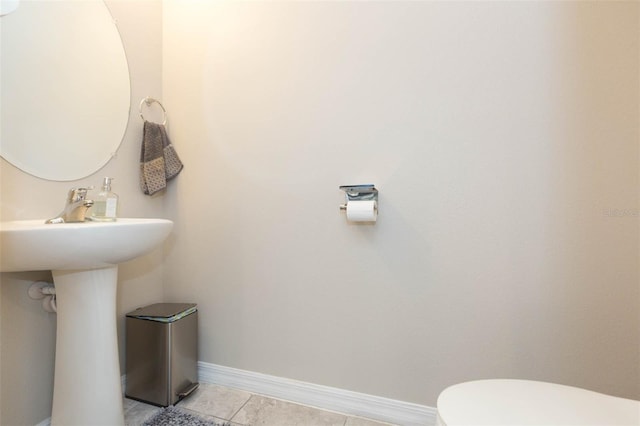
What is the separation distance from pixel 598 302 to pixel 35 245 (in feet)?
5.62

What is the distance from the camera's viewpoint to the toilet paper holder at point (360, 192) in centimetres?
115

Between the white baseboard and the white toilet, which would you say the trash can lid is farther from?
the white toilet

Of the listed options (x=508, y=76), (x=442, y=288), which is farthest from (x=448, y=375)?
(x=508, y=76)

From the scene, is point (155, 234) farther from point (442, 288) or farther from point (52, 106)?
point (442, 288)

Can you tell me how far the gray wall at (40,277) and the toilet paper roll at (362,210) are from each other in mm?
1079

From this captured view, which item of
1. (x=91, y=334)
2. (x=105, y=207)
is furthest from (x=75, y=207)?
(x=91, y=334)

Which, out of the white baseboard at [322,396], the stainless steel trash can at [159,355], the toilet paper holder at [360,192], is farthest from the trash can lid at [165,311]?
the toilet paper holder at [360,192]

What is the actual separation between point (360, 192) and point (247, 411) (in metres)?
1.07

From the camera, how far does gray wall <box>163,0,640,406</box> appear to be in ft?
3.18

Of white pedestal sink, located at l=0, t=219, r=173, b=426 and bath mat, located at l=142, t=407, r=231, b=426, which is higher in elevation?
white pedestal sink, located at l=0, t=219, r=173, b=426

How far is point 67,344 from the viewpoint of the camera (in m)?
0.98

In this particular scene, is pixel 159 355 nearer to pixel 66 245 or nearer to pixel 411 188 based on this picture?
pixel 66 245

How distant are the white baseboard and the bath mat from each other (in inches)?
9.1

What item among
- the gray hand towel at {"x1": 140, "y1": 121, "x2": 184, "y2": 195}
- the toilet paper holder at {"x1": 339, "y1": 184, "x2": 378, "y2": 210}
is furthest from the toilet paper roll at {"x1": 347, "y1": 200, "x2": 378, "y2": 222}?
the gray hand towel at {"x1": 140, "y1": 121, "x2": 184, "y2": 195}
